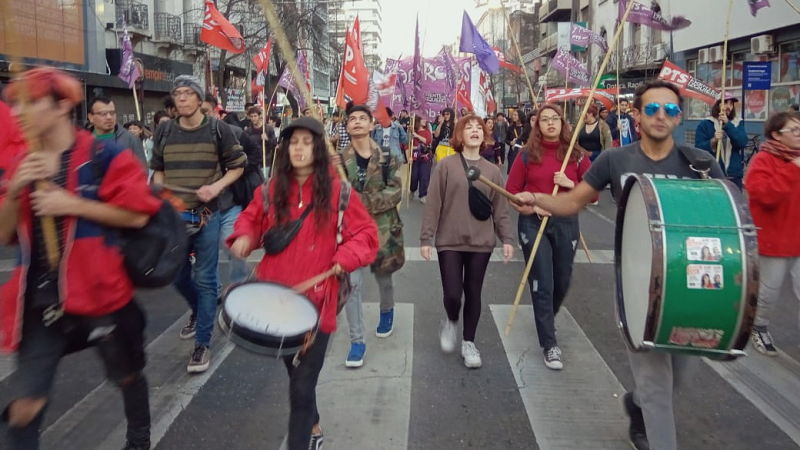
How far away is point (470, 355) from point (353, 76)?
16.6ft

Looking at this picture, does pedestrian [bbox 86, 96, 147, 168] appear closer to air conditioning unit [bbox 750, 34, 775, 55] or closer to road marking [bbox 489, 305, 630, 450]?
road marking [bbox 489, 305, 630, 450]

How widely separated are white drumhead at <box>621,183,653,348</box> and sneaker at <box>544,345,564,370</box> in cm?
174

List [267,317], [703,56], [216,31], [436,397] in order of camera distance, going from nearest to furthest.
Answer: [267,317]
[436,397]
[216,31]
[703,56]

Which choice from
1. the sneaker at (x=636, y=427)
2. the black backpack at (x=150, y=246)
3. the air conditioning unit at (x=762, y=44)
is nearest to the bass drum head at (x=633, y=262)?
the sneaker at (x=636, y=427)

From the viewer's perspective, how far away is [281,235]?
316 cm

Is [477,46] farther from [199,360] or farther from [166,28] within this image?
[166,28]

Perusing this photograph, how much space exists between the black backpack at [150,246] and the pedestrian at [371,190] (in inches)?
77.1

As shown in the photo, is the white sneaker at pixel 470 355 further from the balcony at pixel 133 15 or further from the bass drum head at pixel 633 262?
the balcony at pixel 133 15

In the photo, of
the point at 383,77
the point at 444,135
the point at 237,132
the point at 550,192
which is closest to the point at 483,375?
the point at 550,192

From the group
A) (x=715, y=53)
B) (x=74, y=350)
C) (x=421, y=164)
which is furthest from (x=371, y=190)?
(x=715, y=53)

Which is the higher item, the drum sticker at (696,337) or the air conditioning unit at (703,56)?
the air conditioning unit at (703,56)

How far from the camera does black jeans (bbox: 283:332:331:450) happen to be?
10.2 ft

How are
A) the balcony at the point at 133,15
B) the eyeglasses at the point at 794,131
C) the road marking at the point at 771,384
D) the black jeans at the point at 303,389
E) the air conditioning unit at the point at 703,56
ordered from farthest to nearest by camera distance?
the balcony at the point at 133,15 < the air conditioning unit at the point at 703,56 < the eyeglasses at the point at 794,131 < the road marking at the point at 771,384 < the black jeans at the point at 303,389

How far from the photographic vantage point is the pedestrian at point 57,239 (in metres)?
2.70
